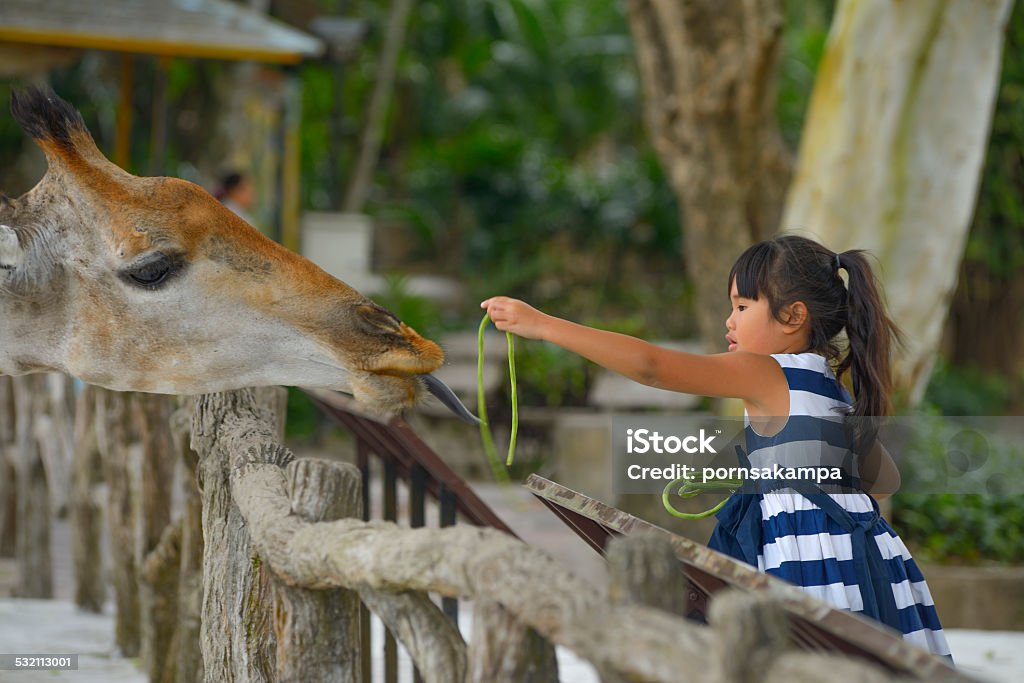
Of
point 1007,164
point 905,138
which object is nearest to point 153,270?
point 905,138

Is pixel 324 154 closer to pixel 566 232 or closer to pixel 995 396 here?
pixel 566 232

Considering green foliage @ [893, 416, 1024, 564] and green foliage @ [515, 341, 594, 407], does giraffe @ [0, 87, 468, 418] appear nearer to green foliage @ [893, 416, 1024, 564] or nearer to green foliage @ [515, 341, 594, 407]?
green foliage @ [893, 416, 1024, 564]

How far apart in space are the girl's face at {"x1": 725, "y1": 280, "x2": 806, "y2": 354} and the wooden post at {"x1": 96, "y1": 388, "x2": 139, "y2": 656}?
8.77 feet

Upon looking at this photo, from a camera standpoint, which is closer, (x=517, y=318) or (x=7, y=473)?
(x=517, y=318)

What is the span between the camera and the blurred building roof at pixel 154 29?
729 cm

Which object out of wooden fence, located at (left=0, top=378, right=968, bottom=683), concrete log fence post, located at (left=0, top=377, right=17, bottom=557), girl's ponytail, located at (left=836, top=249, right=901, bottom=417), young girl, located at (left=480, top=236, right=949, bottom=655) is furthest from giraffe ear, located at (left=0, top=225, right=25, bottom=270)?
concrete log fence post, located at (left=0, top=377, right=17, bottom=557)

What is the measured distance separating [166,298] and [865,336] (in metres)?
1.37

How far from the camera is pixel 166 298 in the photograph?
2291 millimetres

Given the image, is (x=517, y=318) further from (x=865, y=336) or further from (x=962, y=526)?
(x=962, y=526)

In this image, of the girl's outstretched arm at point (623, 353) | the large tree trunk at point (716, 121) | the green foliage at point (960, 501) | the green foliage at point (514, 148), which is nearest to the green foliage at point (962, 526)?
the green foliage at point (960, 501)

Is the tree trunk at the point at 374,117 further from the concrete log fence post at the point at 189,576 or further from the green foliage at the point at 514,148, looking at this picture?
the concrete log fence post at the point at 189,576

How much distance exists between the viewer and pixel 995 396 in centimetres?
1148

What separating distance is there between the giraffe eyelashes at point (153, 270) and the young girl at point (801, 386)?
2.03 ft

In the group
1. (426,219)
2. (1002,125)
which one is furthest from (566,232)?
(1002,125)
